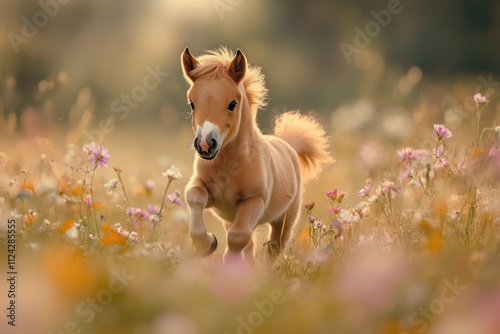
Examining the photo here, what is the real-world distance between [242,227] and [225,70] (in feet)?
3.22

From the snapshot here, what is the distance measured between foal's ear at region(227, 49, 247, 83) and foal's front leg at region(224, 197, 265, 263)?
782 mm

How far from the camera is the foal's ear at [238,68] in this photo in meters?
4.54

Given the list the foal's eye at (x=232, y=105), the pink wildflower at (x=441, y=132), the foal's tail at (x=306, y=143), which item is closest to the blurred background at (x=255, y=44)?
the foal's tail at (x=306, y=143)

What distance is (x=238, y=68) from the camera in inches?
180

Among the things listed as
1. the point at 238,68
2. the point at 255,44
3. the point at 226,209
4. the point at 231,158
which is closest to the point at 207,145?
the point at 231,158

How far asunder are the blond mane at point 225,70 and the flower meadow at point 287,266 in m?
0.66

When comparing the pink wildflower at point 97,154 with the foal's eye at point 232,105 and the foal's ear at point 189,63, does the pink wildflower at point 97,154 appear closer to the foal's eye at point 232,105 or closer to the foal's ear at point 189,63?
the foal's ear at point 189,63

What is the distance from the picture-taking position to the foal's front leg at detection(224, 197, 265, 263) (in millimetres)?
4395

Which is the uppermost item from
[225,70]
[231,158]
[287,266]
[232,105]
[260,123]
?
[260,123]

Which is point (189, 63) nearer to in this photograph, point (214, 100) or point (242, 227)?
point (214, 100)

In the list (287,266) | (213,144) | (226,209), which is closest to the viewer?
(287,266)

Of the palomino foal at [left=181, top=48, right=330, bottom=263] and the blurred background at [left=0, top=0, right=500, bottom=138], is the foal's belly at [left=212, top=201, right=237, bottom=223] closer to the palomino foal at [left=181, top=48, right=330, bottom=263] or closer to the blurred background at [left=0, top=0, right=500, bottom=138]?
the palomino foal at [left=181, top=48, right=330, bottom=263]

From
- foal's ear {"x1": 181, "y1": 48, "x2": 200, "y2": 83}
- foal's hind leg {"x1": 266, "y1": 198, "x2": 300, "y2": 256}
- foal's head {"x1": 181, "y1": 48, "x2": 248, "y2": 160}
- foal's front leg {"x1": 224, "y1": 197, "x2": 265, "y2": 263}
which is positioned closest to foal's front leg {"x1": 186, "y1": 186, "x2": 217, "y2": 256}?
foal's front leg {"x1": 224, "y1": 197, "x2": 265, "y2": 263}

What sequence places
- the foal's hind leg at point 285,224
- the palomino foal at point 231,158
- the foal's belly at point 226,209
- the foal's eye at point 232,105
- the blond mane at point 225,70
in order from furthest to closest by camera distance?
the foal's hind leg at point 285,224, the foal's belly at point 226,209, the blond mane at point 225,70, the foal's eye at point 232,105, the palomino foal at point 231,158
